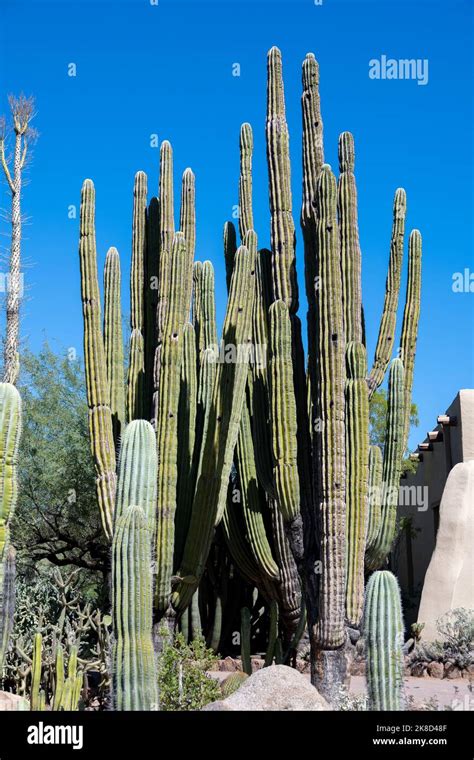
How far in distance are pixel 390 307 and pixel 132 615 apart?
510 cm

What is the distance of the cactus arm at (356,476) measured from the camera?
734 centimetres

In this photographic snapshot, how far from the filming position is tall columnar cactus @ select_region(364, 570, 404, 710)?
5.30 meters

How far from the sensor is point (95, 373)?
8352 millimetres

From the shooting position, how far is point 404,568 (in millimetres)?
19562

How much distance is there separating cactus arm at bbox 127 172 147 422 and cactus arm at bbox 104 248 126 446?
12 cm

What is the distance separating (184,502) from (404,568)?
40.8 ft

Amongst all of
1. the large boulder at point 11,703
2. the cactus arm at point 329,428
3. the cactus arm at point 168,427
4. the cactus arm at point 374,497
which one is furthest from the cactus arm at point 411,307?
the large boulder at point 11,703

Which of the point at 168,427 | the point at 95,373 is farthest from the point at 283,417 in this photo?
the point at 95,373

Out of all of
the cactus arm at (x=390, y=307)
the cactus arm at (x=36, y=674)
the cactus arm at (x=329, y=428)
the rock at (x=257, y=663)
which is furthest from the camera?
the rock at (x=257, y=663)

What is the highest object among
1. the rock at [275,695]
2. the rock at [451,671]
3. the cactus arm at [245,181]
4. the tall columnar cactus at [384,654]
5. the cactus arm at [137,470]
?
the cactus arm at [245,181]

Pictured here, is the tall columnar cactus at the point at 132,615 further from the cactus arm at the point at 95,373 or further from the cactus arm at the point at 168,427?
the cactus arm at the point at 95,373

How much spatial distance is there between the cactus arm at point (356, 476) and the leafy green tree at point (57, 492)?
17.2 ft
